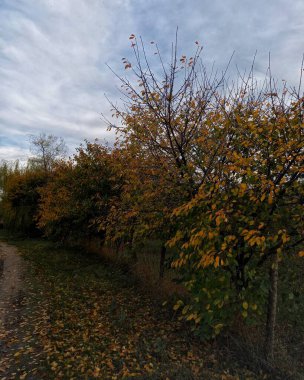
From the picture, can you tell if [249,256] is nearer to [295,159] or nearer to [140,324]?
[295,159]

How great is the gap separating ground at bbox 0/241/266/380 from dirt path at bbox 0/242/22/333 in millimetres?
21

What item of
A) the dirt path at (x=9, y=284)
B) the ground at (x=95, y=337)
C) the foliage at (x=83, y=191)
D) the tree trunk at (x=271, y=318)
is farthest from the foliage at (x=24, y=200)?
the tree trunk at (x=271, y=318)

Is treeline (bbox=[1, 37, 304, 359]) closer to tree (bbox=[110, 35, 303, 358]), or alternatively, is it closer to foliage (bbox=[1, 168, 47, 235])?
tree (bbox=[110, 35, 303, 358])

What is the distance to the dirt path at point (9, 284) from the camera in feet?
21.8

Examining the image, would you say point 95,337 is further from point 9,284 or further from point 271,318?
point 9,284

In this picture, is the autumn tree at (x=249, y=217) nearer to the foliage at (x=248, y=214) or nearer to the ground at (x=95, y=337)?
the foliage at (x=248, y=214)

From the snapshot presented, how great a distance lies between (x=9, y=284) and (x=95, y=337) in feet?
16.2

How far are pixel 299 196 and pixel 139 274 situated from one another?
20.9 feet

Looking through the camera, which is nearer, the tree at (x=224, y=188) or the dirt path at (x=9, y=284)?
the tree at (x=224, y=188)

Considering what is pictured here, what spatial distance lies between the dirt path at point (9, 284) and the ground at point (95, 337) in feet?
0.07

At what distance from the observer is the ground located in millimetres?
4184

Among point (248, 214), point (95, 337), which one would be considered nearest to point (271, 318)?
point (248, 214)

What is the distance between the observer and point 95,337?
5348mm

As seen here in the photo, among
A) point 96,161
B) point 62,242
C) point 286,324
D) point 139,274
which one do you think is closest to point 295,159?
point 286,324
